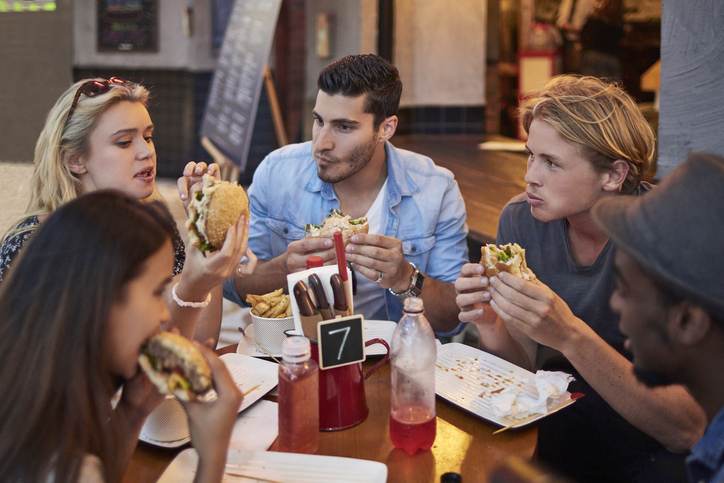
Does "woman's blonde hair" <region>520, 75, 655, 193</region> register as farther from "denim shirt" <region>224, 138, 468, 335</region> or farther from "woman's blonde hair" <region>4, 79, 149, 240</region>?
"woman's blonde hair" <region>4, 79, 149, 240</region>

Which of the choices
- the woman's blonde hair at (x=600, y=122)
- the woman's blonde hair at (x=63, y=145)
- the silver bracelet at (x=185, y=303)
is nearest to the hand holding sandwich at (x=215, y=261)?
the silver bracelet at (x=185, y=303)

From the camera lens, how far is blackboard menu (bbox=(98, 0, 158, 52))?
915 cm

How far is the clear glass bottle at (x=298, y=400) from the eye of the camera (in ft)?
5.81

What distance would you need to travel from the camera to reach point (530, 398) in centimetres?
199

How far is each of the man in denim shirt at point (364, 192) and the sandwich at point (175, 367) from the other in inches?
54.3

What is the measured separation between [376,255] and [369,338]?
311 millimetres

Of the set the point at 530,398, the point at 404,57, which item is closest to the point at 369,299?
the point at 530,398

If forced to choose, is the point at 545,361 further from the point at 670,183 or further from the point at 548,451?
the point at 670,183

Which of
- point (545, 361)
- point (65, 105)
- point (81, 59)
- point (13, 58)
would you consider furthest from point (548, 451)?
point (81, 59)

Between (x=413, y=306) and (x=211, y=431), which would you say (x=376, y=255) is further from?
(x=211, y=431)

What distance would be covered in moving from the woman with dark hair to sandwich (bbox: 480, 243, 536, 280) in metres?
1.03

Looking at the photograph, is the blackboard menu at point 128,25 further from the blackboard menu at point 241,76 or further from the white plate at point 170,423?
the white plate at point 170,423

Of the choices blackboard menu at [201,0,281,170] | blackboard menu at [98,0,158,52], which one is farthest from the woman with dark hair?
blackboard menu at [98,0,158,52]

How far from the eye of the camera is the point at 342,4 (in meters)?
8.20
